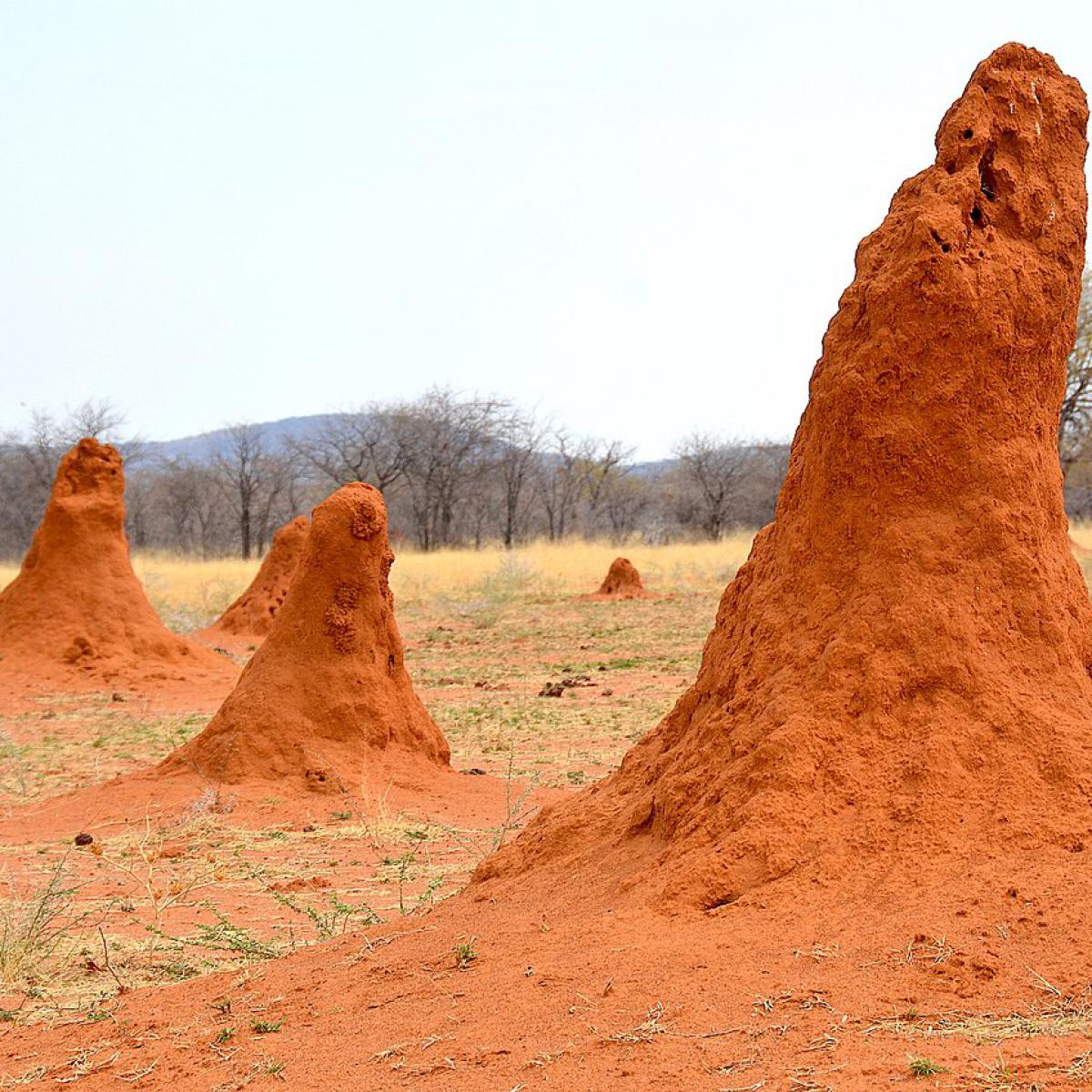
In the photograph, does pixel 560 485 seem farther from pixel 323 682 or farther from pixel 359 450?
pixel 323 682

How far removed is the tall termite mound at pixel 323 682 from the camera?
6.65m

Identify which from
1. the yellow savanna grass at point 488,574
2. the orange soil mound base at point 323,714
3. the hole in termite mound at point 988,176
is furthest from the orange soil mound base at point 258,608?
the hole in termite mound at point 988,176

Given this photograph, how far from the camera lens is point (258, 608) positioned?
15523 millimetres

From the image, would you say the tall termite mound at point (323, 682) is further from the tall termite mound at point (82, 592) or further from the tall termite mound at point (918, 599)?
the tall termite mound at point (82, 592)

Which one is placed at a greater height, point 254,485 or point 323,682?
point 254,485

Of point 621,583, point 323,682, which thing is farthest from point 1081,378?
point 323,682

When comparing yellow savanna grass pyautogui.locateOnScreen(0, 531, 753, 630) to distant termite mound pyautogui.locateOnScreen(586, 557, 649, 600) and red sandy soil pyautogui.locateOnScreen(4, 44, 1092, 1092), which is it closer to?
distant termite mound pyautogui.locateOnScreen(586, 557, 649, 600)

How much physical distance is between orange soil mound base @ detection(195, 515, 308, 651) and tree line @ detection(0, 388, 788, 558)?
59.8 feet

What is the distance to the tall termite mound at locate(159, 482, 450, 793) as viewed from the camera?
6652mm

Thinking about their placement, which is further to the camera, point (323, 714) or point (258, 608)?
point (258, 608)

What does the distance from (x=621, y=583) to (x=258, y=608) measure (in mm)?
7399

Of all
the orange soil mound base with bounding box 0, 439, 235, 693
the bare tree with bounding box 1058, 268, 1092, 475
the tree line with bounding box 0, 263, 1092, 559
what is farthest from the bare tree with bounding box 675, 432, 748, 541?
the orange soil mound base with bounding box 0, 439, 235, 693

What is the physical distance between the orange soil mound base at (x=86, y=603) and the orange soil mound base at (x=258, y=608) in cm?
295

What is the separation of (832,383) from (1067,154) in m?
1.06
